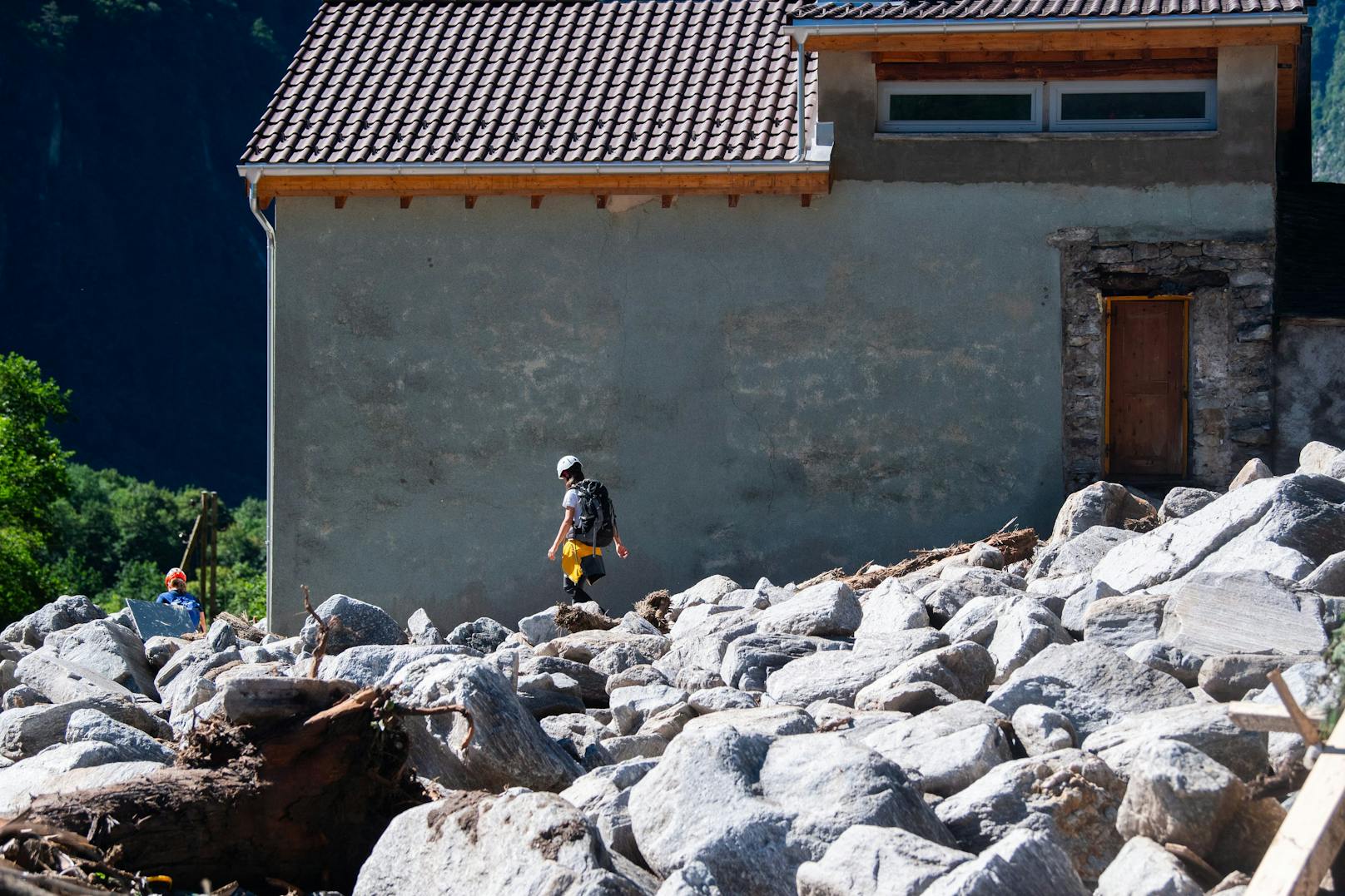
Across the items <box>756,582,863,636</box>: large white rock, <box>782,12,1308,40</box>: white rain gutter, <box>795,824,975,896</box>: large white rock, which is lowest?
<box>756,582,863,636</box>: large white rock

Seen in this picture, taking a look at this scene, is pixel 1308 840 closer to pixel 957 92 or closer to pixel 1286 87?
pixel 957 92

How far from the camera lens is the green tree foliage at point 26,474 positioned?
28953mm

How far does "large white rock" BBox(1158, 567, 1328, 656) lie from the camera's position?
6.97 metres

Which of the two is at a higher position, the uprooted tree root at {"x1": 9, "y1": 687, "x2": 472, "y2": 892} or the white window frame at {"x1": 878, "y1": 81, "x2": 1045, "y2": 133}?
the white window frame at {"x1": 878, "y1": 81, "x2": 1045, "y2": 133}

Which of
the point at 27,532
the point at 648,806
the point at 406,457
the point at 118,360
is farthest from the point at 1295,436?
the point at 118,360

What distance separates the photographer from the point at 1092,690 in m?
6.76

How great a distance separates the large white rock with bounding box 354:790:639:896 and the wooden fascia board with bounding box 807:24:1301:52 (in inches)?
351

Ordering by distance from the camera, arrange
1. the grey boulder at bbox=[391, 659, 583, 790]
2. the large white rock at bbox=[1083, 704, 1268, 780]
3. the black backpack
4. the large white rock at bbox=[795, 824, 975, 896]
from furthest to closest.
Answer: the black backpack
the grey boulder at bbox=[391, 659, 583, 790]
the large white rock at bbox=[1083, 704, 1268, 780]
the large white rock at bbox=[795, 824, 975, 896]

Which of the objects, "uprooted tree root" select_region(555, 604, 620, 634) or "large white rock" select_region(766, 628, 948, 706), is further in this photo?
"uprooted tree root" select_region(555, 604, 620, 634)

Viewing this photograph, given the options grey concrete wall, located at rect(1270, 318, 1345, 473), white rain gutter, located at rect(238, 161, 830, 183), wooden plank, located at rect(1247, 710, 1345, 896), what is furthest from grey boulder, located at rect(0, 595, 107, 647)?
wooden plank, located at rect(1247, 710, 1345, 896)

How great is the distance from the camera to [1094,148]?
13.3 meters

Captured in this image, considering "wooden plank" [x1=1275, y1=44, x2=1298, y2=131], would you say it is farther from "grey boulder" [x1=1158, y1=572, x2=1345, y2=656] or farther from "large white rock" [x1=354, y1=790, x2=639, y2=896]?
"large white rock" [x1=354, y1=790, x2=639, y2=896]

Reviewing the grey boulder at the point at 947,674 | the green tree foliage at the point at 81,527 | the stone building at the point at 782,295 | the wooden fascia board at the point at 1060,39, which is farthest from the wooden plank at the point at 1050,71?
the green tree foliage at the point at 81,527

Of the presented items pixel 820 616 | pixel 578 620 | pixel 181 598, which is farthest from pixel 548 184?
pixel 820 616
